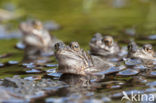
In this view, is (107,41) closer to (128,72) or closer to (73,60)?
(128,72)

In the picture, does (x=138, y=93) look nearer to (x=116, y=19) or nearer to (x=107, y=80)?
(x=107, y=80)

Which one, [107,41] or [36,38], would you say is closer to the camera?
[107,41]

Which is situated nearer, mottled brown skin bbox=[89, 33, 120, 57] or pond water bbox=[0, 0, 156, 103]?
mottled brown skin bbox=[89, 33, 120, 57]

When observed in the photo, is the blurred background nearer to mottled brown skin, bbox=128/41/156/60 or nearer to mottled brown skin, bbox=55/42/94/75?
mottled brown skin, bbox=128/41/156/60

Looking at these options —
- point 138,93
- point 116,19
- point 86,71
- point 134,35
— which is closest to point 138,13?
point 116,19

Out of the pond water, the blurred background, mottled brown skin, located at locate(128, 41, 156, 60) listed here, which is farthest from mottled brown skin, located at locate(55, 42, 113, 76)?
the blurred background

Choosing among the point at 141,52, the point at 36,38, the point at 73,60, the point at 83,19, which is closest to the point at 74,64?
the point at 73,60
